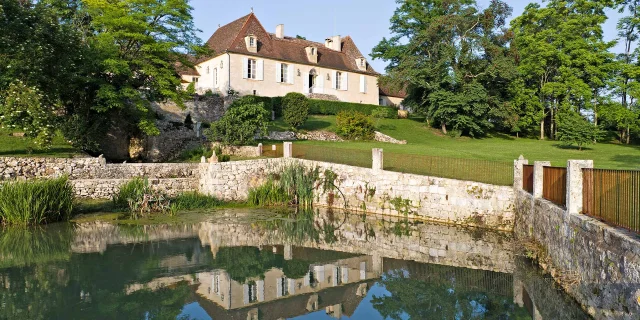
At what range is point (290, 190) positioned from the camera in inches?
778

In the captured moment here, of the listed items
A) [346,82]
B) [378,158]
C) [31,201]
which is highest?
[346,82]

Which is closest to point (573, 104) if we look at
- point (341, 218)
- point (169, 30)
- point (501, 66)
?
point (501, 66)

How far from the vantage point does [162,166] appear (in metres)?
20.4

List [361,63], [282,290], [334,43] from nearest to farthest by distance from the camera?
[282,290] → [361,63] → [334,43]

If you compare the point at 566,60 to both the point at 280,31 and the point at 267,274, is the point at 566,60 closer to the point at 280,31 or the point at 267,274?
the point at 280,31

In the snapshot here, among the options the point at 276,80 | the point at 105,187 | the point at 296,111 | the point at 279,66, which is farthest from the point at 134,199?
the point at 279,66

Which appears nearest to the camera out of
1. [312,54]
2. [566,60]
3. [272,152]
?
[272,152]

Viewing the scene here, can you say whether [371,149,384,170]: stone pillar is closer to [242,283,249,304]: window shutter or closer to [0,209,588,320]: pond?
[0,209,588,320]: pond

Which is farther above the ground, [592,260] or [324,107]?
[324,107]

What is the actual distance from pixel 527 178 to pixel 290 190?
990cm

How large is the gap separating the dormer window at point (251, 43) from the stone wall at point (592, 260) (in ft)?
106

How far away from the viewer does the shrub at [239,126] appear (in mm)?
24656

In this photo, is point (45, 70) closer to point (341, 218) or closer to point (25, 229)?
point (25, 229)

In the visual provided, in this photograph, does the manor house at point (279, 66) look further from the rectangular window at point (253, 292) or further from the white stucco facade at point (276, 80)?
the rectangular window at point (253, 292)
